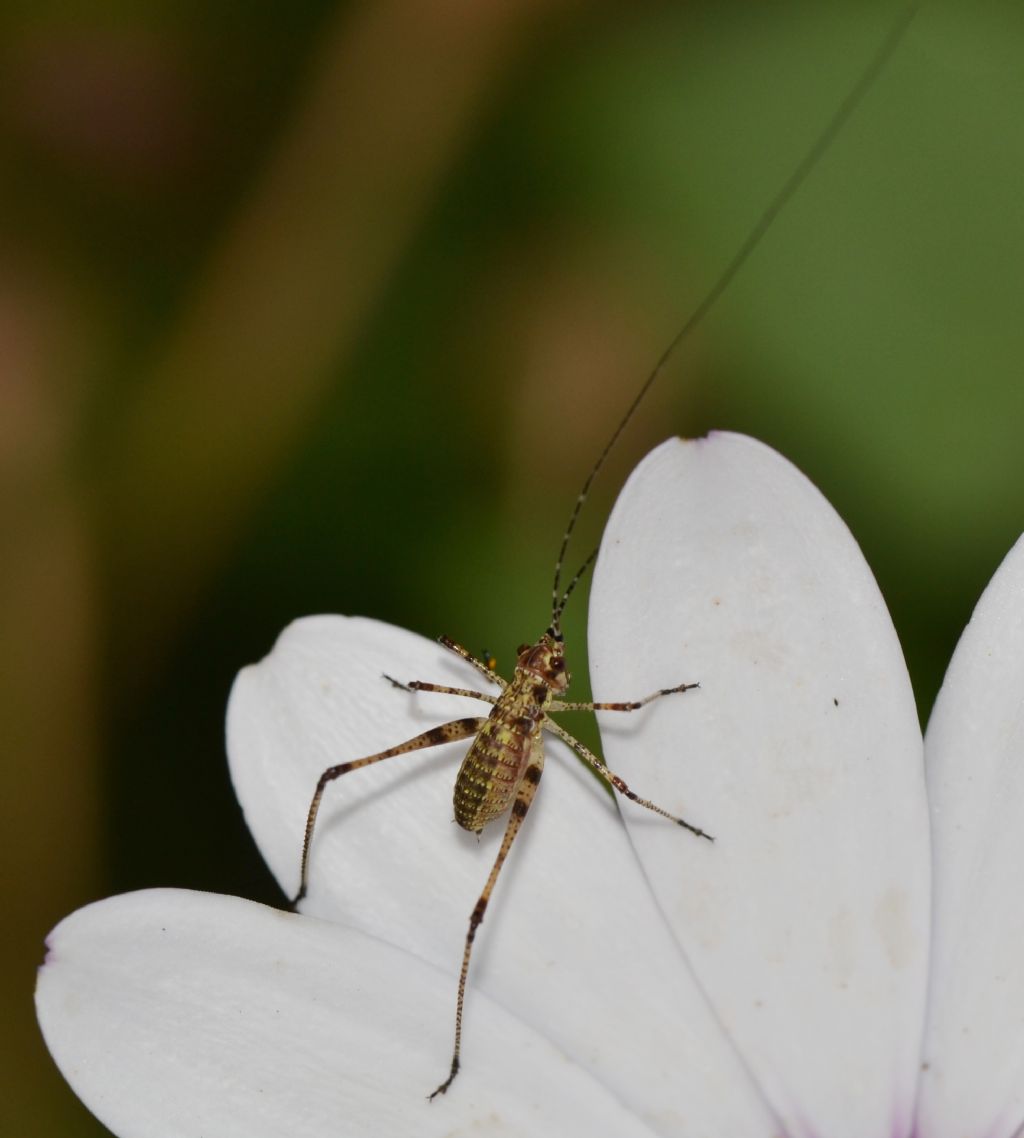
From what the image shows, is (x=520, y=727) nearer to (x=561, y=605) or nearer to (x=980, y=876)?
(x=561, y=605)

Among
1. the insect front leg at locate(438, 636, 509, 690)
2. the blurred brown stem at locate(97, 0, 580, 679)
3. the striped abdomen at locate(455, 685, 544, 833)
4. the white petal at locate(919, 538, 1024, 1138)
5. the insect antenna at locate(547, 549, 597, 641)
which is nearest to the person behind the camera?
the white petal at locate(919, 538, 1024, 1138)

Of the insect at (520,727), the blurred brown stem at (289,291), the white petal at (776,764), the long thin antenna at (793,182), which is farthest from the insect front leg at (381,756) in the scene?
the blurred brown stem at (289,291)

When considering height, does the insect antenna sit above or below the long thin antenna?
below

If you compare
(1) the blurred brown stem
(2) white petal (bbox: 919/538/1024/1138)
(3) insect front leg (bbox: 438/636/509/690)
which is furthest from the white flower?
(1) the blurred brown stem

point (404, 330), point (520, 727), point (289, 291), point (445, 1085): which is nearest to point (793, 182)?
point (404, 330)

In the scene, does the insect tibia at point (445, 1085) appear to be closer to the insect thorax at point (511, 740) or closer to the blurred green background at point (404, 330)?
the insect thorax at point (511, 740)

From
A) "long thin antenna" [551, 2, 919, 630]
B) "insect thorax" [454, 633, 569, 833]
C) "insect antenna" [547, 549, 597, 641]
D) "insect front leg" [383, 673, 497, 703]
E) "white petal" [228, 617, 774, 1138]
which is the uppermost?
"long thin antenna" [551, 2, 919, 630]

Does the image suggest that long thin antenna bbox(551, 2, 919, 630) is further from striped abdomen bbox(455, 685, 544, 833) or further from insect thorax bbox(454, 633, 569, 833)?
striped abdomen bbox(455, 685, 544, 833)
